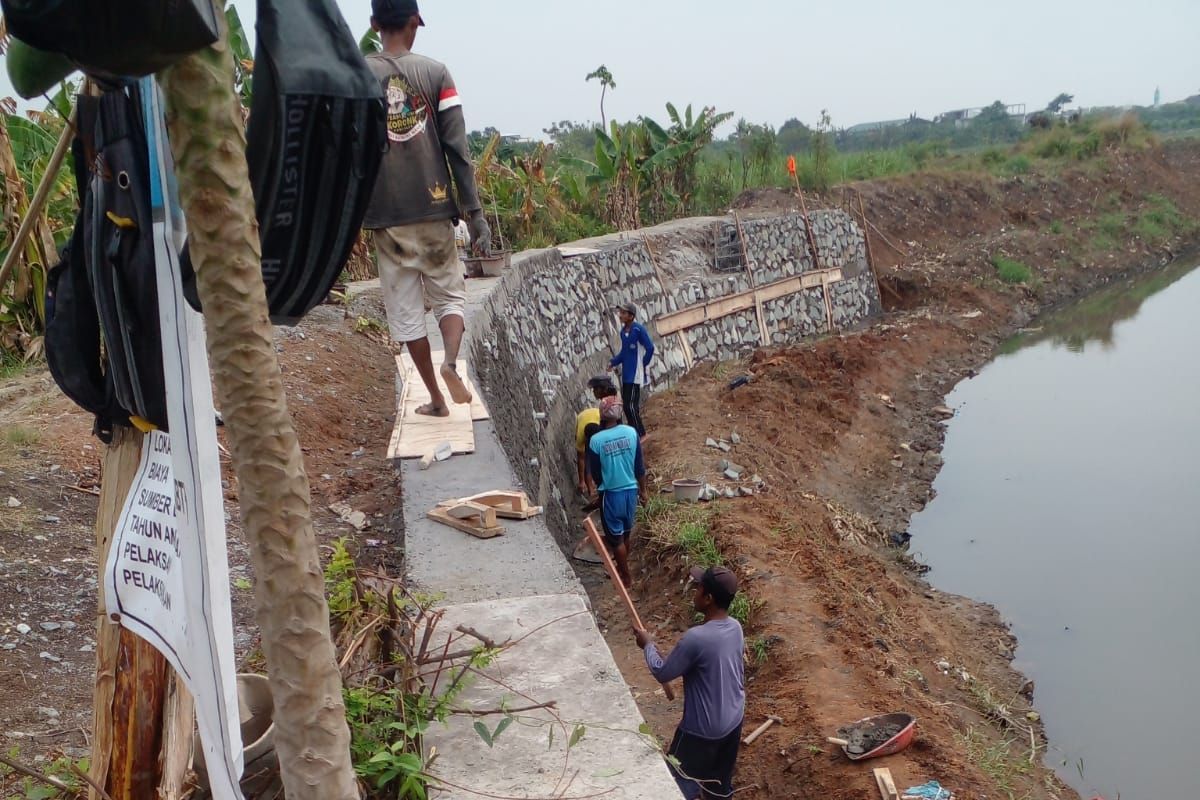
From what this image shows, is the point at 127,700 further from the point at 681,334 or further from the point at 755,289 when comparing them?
the point at 755,289

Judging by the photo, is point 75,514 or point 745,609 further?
point 745,609

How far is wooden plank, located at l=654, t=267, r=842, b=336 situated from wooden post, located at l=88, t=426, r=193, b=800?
12083 mm

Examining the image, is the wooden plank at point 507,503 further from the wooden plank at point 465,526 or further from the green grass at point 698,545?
the green grass at point 698,545

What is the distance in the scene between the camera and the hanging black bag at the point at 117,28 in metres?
1.22

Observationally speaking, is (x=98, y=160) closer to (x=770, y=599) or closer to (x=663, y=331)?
(x=770, y=599)

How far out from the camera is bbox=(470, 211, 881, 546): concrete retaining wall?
898 centimetres

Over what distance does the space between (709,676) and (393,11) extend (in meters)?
3.17

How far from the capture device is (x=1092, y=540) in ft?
35.5

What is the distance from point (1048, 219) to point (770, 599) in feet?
74.9

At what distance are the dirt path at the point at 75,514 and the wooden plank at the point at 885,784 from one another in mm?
2838

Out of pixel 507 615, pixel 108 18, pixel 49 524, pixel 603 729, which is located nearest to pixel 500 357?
pixel 49 524

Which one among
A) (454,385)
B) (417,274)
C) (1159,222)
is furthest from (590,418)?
(1159,222)

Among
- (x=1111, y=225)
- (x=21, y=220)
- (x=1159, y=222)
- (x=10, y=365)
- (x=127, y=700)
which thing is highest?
(x=21, y=220)

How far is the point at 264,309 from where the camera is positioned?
146 cm
